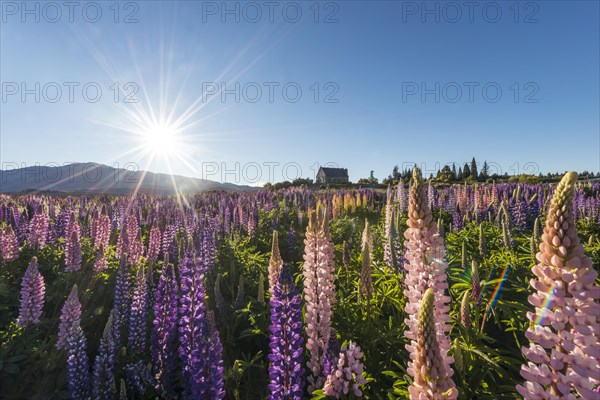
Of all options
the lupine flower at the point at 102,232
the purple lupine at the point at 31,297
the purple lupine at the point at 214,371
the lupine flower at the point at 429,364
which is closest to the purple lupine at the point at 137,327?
the purple lupine at the point at 31,297

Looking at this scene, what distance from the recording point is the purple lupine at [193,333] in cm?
307

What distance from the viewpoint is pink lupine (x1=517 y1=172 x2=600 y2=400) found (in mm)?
1434

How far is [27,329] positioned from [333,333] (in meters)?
5.17

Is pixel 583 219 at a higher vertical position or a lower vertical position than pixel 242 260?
higher

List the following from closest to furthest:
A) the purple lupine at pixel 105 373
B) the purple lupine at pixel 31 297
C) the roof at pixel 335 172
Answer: the purple lupine at pixel 105 373 < the purple lupine at pixel 31 297 < the roof at pixel 335 172

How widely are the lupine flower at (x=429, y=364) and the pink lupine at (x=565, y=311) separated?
0.34m

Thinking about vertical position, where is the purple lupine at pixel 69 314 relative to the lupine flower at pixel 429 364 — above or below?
below

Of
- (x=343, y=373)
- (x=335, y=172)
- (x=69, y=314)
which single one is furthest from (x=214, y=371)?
(x=335, y=172)

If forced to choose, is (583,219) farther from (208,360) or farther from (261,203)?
(261,203)

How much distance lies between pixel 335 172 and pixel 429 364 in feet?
245

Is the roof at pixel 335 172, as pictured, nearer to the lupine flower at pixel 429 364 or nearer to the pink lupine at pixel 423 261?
the pink lupine at pixel 423 261

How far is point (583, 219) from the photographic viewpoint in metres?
9.72

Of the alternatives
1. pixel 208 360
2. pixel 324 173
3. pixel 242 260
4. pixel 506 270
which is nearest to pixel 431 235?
pixel 208 360

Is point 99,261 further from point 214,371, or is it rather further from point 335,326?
point 335,326
